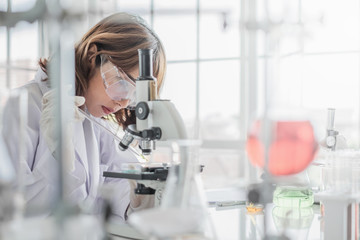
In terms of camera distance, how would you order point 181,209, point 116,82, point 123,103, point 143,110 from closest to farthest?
point 181,209
point 143,110
point 116,82
point 123,103

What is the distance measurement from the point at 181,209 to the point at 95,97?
1.23 meters

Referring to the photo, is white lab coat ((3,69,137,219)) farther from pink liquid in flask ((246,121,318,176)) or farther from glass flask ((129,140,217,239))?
pink liquid in flask ((246,121,318,176))

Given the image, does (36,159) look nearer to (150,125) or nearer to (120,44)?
(120,44)

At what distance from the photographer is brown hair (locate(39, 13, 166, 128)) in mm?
1784

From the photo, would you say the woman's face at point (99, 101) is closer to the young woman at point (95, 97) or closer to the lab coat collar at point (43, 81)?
the young woman at point (95, 97)

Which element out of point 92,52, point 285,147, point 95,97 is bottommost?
point 285,147

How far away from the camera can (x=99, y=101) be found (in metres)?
1.97

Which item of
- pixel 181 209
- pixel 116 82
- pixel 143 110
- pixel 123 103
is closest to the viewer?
pixel 181 209

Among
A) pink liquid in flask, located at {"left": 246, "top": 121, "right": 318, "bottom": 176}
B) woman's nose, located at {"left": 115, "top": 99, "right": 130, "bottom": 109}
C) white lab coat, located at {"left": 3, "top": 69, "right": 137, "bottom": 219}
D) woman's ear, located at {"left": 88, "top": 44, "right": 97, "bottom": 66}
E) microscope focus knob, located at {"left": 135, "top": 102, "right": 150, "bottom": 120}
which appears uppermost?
woman's ear, located at {"left": 88, "top": 44, "right": 97, "bottom": 66}

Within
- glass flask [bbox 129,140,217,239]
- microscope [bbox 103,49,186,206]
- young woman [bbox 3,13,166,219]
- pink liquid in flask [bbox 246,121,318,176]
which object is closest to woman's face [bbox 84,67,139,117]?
young woman [bbox 3,13,166,219]

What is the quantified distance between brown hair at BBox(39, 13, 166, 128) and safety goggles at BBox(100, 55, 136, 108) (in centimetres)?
2

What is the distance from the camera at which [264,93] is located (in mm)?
806

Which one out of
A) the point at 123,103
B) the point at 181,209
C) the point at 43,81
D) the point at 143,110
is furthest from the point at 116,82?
the point at 181,209

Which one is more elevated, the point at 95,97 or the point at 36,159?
the point at 95,97
